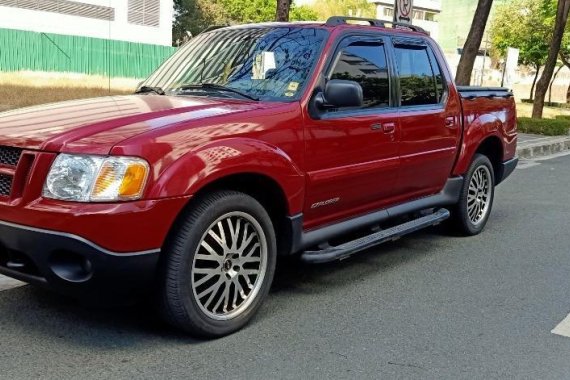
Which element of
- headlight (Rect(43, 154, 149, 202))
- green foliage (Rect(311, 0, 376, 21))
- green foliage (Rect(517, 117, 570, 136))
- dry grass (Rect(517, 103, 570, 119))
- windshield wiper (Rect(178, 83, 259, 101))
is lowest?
dry grass (Rect(517, 103, 570, 119))

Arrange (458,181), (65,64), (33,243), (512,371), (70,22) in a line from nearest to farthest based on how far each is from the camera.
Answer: (33,243), (512,371), (458,181), (65,64), (70,22)

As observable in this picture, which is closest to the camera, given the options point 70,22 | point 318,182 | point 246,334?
point 246,334

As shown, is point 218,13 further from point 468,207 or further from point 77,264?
point 77,264

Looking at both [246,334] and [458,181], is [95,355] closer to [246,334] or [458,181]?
[246,334]

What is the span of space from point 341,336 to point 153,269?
1.22 meters

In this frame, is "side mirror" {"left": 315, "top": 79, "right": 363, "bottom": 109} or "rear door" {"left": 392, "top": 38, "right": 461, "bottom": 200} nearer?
"side mirror" {"left": 315, "top": 79, "right": 363, "bottom": 109}

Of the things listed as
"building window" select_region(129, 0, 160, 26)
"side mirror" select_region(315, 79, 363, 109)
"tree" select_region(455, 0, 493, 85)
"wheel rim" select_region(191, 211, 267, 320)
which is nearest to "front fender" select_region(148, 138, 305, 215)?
"wheel rim" select_region(191, 211, 267, 320)

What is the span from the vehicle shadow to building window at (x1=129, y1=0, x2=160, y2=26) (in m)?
41.6

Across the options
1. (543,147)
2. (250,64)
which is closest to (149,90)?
(250,64)

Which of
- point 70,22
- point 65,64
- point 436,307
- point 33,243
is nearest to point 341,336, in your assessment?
point 436,307

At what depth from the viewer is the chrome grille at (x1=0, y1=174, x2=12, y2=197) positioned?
3.36 m

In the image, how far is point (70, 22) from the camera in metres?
40.4

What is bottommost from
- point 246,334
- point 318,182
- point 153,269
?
point 246,334

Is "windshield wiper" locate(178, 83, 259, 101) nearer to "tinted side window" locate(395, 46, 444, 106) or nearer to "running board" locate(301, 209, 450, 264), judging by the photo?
"running board" locate(301, 209, 450, 264)
